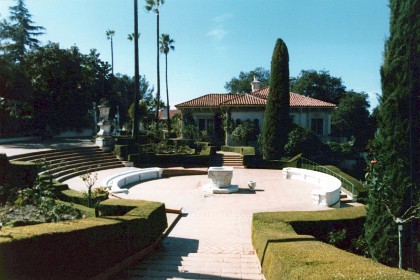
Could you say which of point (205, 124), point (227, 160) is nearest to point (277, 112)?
point (227, 160)

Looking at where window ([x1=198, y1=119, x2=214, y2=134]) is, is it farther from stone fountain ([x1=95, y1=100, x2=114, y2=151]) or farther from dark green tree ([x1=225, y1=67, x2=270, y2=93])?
dark green tree ([x1=225, y1=67, x2=270, y2=93])

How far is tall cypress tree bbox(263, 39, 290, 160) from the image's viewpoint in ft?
91.2

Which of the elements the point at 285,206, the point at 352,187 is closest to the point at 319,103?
the point at 352,187

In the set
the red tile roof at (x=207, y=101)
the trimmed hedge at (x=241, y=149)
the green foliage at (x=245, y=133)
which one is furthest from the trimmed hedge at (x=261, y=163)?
the red tile roof at (x=207, y=101)

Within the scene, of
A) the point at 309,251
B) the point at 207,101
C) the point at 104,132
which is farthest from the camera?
the point at 207,101

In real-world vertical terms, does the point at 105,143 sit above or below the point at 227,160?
above

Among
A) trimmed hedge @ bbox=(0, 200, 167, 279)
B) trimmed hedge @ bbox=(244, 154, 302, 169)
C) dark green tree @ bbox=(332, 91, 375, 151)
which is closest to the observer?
trimmed hedge @ bbox=(0, 200, 167, 279)

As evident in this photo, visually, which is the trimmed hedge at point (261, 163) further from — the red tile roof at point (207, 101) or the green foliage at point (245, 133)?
the red tile roof at point (207, 101)

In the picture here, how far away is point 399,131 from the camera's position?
7.95 meters

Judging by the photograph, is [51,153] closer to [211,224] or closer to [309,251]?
[211,224]

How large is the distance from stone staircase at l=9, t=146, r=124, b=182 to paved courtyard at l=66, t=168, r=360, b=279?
126 cm

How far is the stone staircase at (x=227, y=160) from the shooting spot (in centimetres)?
2783

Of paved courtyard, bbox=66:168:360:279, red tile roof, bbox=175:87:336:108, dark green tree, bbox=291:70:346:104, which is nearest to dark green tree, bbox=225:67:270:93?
dark green tree, bbox=291:70:346:104

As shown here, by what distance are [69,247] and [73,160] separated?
18964 millimetres
